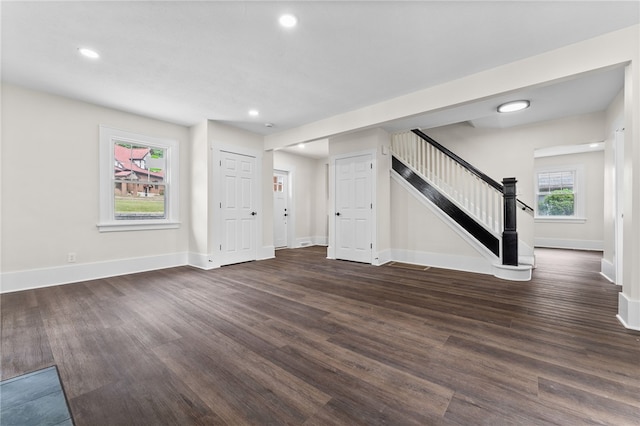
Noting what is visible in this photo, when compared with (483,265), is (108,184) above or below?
above

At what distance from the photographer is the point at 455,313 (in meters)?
2.52

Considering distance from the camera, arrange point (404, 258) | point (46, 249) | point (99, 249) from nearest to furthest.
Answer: point (46, 249)
point (99, 249)
point (404, 258)

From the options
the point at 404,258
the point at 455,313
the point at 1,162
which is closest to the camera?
the point at 455,313

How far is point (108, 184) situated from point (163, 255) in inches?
56.1

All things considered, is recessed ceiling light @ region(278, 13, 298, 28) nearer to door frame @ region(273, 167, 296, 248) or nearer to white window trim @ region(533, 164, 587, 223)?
door frame @ region(273, 167, 296, 248)

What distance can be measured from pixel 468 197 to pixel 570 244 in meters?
4.59

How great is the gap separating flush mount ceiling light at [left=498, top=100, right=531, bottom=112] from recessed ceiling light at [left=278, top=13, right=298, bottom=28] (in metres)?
3.29

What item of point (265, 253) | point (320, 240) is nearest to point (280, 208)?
point (320, 240)

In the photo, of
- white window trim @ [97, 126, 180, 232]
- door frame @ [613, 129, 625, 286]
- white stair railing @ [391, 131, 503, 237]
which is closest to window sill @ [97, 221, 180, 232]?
white window trim @ [97, 126, 180, 232]

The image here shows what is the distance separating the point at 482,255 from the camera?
424 centimetres

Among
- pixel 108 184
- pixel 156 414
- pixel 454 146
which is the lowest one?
pixel 156 414

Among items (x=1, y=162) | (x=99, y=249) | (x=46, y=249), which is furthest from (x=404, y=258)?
(x=1, y=162)

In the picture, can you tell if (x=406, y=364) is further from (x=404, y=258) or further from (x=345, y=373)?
(x=404, y=258)

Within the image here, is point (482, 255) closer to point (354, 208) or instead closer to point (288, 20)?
point (354, 208)
